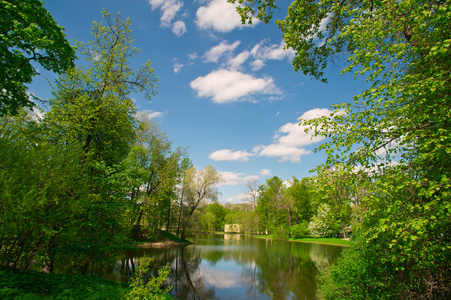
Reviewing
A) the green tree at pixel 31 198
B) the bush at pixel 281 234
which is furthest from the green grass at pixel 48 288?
the bush at pixel 281 234

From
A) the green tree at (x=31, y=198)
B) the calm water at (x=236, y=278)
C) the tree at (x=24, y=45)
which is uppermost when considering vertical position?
A: the tree at (x=24, y=45)

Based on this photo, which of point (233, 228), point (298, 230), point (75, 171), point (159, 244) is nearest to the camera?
point (75, 171)

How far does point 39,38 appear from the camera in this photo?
8938mm

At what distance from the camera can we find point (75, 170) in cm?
688

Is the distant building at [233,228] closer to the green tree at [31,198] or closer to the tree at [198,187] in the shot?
the tree at [198,187]

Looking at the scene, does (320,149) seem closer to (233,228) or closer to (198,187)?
(198,187)

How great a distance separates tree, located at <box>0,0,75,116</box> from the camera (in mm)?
8422

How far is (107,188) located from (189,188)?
28.5m

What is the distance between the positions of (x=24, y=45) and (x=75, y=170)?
6.63 metres

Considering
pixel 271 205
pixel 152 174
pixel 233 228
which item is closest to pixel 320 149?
pixel 152 174

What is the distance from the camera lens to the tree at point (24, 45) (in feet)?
27.6

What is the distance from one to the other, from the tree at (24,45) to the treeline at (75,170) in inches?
34.7

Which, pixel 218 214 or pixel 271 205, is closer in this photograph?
pixel 271 205

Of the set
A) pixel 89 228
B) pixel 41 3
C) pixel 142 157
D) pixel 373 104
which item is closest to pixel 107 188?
pixel 89 228
